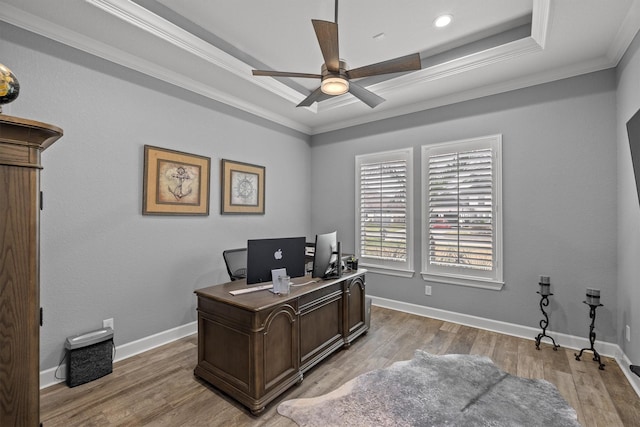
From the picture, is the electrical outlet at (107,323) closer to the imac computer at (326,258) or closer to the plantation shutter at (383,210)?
the imac computer at (326,258)

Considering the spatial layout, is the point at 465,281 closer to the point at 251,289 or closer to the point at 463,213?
the point at 463,213

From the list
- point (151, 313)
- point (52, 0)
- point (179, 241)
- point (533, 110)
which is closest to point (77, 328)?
point (151, 313)

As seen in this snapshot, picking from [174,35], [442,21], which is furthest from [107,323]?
[442,21]

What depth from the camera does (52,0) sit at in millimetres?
2156

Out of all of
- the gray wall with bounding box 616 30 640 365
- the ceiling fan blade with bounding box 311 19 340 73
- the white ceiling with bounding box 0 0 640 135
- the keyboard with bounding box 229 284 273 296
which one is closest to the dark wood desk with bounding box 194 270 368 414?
the keyboard with bounding box 229 284 273 296

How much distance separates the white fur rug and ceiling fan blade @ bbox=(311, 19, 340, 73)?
253 centimetres

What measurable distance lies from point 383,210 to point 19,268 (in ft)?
13.0

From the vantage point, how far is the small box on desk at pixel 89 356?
2.40 metres

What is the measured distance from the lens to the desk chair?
3238 mm

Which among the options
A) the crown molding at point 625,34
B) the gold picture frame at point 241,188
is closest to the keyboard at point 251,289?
the gold picture frame at point 241,188

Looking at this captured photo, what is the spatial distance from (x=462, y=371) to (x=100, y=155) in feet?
12.9

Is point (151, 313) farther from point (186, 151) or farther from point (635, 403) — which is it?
point (635, 403)

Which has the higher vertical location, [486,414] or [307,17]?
[307,17]

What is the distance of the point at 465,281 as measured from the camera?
3.74 meters
